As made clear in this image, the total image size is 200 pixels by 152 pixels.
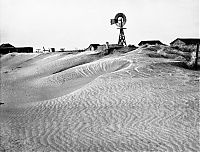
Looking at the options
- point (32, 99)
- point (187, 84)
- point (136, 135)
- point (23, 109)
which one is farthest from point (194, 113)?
point (32, 99)

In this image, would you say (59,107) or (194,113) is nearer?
(194,113)

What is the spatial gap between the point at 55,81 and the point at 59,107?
8131 millimetres

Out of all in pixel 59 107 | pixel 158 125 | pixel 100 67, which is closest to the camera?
pixel 158 125

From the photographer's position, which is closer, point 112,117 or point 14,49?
point 112,117

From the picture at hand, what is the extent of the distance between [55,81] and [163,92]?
948 cm

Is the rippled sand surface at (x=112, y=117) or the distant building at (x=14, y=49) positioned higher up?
the distant building at (x=14, y=49)

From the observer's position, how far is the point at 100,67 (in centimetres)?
2102

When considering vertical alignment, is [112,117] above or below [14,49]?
below

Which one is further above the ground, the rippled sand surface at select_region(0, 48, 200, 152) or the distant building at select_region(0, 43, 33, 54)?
the distant building at select_region(0, 43, 33, 54)

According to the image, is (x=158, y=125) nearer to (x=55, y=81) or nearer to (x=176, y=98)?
(x=176, y=98)

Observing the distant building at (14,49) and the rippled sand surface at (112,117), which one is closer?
the rippled sand surface at (112,117)

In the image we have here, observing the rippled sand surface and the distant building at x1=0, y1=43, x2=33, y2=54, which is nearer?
the rippled sand surface

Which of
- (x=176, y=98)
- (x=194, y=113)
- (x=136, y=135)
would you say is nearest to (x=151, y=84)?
(x=176, y=98)

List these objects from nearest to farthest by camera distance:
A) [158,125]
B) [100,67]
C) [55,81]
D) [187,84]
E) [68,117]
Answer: [158,125], [68,117], [187,84], [55,81], [100,67]
